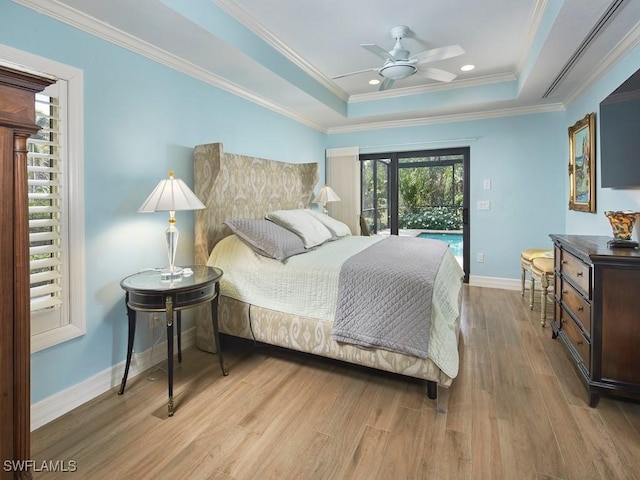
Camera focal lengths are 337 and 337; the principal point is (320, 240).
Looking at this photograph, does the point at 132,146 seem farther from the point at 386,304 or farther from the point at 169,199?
the point at 386,304

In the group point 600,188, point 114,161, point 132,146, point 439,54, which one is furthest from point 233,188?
point 600,188

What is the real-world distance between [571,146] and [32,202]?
5038 mm

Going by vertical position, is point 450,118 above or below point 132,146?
above

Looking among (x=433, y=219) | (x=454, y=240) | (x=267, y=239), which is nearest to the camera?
(x=267, y=239)

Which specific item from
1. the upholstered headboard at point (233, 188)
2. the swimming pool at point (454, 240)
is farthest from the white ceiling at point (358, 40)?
the swimming pool at point (454, 240)

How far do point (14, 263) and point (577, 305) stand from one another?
9.69 feet

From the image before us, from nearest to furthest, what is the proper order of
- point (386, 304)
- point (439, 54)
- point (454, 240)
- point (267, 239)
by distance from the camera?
1. point (386, 304)
2. point (267, 239)
3. point (439, 54)
4. point (454, 240)

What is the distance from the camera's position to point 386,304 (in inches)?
80.3

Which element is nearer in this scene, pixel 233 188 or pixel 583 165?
pixel 233 188

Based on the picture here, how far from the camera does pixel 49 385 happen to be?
74.0 inches

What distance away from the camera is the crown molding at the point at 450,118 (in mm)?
4293

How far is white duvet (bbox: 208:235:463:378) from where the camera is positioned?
1.95m

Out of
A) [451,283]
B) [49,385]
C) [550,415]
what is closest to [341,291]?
[451,283]

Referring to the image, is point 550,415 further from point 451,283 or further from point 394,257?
point 394,257
